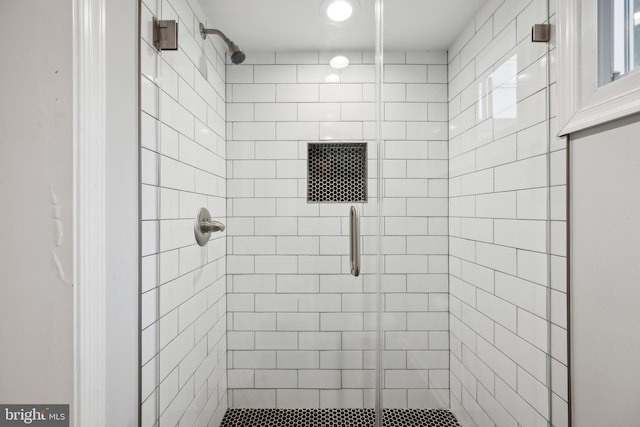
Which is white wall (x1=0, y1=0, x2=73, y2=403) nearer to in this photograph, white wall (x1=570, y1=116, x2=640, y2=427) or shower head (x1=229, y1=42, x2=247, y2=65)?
shower head (x1=229, y1=42, x2=247, y2=65)

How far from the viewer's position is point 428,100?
1.17 m

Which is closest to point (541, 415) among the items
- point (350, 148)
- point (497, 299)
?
point (497, 299)

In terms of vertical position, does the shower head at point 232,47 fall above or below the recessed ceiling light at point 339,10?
below

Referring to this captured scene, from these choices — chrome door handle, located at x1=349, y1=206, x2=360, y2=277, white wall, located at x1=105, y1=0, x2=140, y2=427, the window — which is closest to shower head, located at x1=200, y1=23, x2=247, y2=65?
white wall, located at x1=105, y1=0, x2=140, y2=427

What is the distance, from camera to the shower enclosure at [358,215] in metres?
1.12

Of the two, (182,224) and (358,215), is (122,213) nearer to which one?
(182,224)

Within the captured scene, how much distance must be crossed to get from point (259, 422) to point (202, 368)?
29 centimetres

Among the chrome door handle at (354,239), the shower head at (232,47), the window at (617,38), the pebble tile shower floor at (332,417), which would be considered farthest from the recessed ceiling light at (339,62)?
the pebble tile shower floor at (332,417)

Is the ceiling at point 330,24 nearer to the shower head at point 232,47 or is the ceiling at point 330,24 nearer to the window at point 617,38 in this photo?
the shower head at point 232,47

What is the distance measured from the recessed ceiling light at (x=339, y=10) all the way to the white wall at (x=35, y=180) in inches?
31.3

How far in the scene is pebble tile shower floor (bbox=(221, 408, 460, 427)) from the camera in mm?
1180

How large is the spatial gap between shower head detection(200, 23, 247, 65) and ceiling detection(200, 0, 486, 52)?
0.7 inches

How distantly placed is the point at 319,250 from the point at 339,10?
88cm

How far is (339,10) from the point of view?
1179mm
